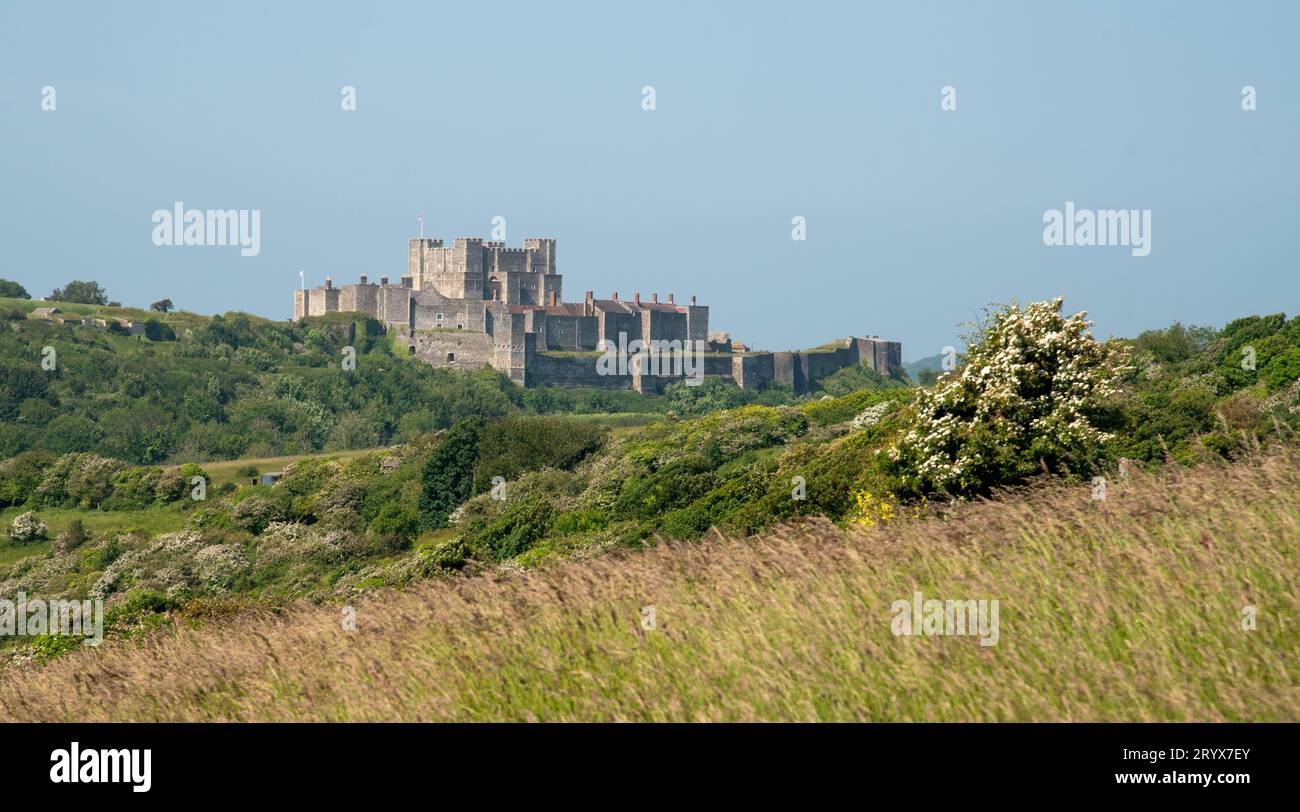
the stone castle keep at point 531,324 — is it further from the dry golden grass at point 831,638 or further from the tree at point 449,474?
the dry golden grass at point 831,638

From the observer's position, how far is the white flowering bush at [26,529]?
175 feet

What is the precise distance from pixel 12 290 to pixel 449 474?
272ft

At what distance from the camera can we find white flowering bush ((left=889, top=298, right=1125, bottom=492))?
17594 mm

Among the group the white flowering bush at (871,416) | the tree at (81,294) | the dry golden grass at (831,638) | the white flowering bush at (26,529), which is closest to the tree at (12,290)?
the tree at (81,294)

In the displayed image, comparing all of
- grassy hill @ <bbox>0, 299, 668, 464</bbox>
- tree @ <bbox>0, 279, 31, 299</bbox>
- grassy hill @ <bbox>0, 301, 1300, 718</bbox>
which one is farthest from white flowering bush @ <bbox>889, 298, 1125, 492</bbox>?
tree @ <bbox>0, 279, 31, 299</bbox>

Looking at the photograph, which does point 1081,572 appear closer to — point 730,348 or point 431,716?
point 431,716

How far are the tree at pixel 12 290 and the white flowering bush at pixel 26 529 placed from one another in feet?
235

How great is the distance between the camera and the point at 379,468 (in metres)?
59.0

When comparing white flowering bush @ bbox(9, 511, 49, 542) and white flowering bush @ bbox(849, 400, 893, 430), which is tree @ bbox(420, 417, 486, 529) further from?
white flowering bush @ bbox(849, 400, 893, 430)

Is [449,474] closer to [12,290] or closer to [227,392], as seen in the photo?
[227,392]

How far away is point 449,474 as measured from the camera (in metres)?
52.6

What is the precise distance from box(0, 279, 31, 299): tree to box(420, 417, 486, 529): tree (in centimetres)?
7866

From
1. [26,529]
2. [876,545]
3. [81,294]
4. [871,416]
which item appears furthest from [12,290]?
[876,545]
